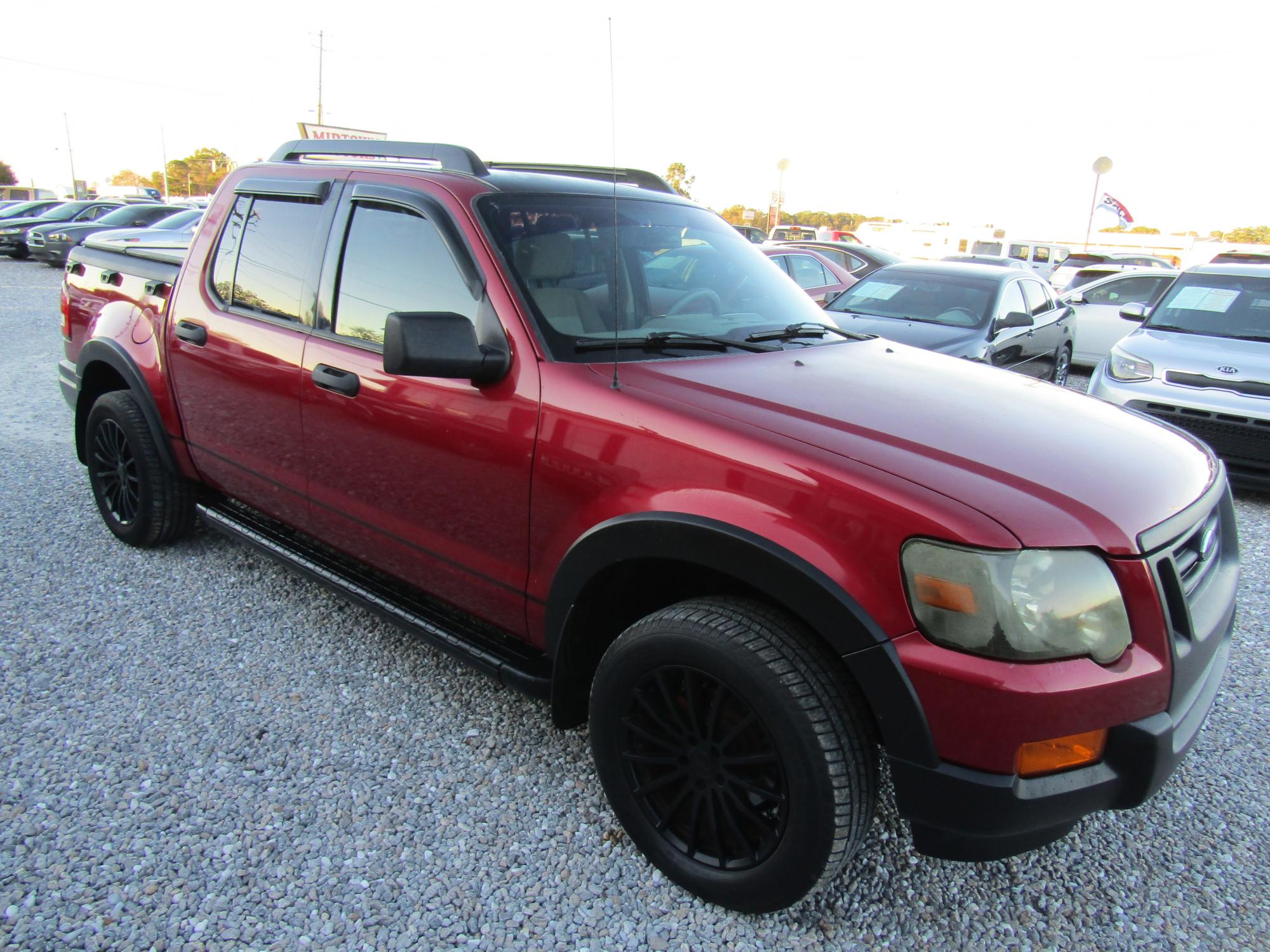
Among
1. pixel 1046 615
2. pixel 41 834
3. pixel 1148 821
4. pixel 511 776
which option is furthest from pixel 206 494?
pixel 1148 821

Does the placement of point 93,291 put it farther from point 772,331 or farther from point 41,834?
point 772,331

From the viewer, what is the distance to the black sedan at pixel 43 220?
2112cm

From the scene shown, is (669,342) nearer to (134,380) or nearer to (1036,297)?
(134,380)

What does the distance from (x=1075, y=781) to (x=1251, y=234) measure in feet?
259

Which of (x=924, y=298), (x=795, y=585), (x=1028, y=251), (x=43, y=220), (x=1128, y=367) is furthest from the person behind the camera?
(x=1028, y=251)

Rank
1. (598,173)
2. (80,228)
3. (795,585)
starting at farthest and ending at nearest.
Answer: (80,228) → (598,173) → (795,585)

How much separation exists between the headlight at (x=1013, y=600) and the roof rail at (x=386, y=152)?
1962 mm

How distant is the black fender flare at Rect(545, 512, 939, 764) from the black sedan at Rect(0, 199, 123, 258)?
24.0 meters

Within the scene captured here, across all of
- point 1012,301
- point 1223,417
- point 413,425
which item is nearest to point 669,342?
point 413,425

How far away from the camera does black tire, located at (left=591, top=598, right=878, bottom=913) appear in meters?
1.83

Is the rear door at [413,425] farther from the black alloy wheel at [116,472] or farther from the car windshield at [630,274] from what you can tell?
the black alloy wheel at [116,472]

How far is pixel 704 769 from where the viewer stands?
207cm

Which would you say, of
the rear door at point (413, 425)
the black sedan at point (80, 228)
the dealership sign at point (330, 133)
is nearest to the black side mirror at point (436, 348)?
the rear door at point (413, 425)

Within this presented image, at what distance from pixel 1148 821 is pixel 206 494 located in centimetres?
393
